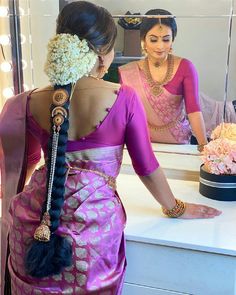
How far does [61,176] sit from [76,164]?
0.20 ft

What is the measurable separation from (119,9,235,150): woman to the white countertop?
20 centimetres

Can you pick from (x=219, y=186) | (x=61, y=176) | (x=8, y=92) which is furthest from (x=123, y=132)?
(x=8, y=92)

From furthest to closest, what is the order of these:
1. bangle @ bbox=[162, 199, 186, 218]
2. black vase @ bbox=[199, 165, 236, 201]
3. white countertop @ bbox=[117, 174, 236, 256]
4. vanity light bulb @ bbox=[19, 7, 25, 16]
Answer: vanity light bulb @ bbox=[19, 7, 25, 16], black vase @ bbox=[199, 165, 236, 201], bangle @ bbox=[162, 199, 186, 218], white countertop @ bbox=[117, 174, 236, 256]

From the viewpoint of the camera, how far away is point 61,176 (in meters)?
0.89

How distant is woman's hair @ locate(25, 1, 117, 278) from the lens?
2.88 feet

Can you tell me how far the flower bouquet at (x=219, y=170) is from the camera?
1.17 meters

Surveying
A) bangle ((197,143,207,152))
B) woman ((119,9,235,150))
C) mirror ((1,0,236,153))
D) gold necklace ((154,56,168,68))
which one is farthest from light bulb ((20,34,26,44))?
bangle ((197,143,207,152))

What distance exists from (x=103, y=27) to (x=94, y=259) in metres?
0.51

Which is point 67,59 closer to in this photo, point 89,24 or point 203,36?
point 89,24

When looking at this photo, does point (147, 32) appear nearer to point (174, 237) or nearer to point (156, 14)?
point (156, 14)

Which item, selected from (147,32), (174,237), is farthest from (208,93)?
(174,237)

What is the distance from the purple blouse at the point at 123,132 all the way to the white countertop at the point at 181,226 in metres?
0.16

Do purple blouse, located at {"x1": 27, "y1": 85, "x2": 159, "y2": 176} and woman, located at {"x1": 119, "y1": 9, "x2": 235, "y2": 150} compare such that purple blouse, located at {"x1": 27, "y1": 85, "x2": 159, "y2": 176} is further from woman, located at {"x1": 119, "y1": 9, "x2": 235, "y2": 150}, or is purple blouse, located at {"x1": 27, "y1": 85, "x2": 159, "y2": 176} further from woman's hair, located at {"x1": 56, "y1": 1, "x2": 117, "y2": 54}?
woman, located at {"x1": 119, "y1": 9, "x2": 235, "y2": 150}

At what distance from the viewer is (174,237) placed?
100cm
